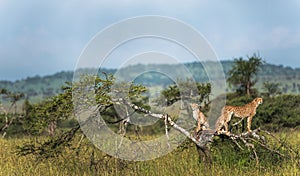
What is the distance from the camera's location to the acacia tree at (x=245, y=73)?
34.4 meters

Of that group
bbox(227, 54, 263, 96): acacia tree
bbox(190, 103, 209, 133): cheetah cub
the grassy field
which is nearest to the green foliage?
bbox(227, 54, 263, 96): acacia tree

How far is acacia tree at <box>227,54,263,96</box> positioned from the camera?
34375mm

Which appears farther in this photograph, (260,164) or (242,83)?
(242,83)

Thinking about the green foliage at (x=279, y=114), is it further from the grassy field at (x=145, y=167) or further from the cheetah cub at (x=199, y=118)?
the cheetah cub at (x=199, y=118)

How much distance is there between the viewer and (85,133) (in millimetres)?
9797

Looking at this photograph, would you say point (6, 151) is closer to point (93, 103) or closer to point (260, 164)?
point (93, 103)

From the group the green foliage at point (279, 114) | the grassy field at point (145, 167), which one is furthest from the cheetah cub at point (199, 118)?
the green foliage at point (279, 114)

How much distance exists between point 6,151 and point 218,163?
7.42 meters

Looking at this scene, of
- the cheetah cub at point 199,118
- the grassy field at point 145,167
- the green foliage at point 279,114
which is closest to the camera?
the cheetah cub at point 199,118

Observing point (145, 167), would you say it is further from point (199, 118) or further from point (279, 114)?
point (279, 114)

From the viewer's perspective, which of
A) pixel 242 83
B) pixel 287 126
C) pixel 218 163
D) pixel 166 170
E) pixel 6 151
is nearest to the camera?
pixel 166 170

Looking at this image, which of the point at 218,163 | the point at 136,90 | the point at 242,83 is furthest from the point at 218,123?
the point at 242,83

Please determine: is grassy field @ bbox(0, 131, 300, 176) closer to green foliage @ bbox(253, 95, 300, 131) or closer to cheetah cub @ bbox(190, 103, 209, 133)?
cheetah cub @ bbox(190, 103, 209, 133)

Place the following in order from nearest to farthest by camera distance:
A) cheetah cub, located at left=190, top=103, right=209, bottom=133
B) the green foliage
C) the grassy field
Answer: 1. cheetah cub, located at left=190, top=103, right=209, bottom=133
2. the grassy field
3. the green foliage
